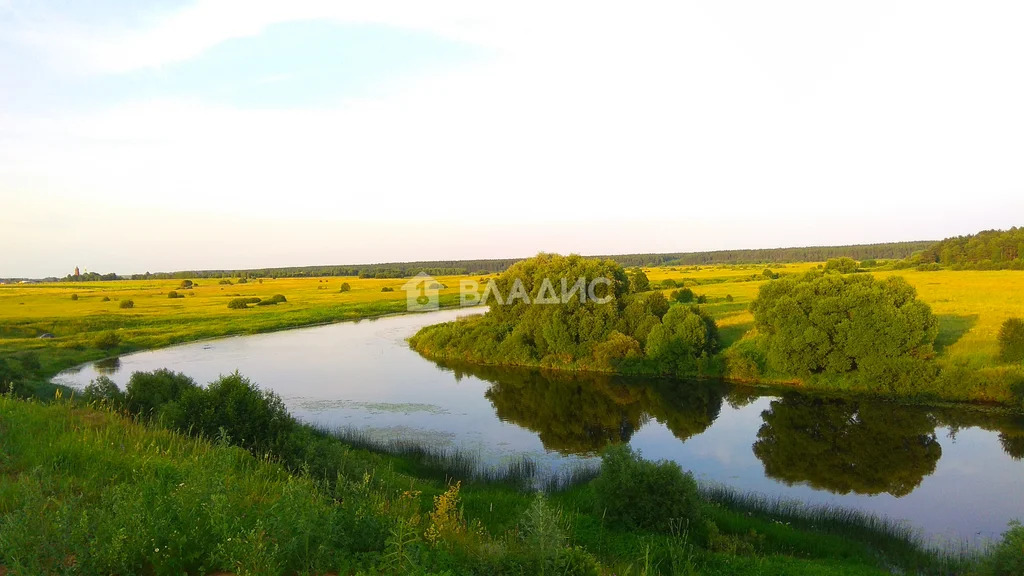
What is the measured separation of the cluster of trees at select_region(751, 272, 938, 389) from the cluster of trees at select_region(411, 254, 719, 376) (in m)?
3.80

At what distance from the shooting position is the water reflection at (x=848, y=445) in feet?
47.2

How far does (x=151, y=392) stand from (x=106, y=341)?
28185 mm

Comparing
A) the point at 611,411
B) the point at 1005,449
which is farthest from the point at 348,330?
the point at 1005,449

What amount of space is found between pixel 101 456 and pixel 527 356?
26514 millimetres

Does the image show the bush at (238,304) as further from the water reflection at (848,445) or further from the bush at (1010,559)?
the bush at (1010,559)

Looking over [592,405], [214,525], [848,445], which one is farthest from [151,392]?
[848,445]

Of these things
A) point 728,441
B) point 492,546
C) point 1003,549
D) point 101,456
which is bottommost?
point 728,441

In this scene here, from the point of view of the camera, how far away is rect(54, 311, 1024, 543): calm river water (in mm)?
13586

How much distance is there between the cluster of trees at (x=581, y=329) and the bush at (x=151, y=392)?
20382 millimetres

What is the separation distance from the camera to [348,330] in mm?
45156

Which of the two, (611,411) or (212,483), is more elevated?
(212,483)

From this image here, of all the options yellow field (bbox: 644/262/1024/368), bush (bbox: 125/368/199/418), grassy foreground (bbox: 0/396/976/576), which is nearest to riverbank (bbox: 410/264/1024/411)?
yellow field (bbox: 644/262/1024/368)

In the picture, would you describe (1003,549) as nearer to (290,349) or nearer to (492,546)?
(492,546)

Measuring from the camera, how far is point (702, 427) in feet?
63.6
